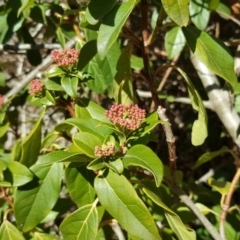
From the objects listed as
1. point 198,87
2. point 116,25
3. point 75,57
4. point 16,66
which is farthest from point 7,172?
point 16,66

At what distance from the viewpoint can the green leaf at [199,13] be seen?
182 cm

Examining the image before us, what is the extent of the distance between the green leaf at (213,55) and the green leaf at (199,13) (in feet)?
1.73

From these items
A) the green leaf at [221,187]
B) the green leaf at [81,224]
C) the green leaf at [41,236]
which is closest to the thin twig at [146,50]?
the green leaf at [81,224]

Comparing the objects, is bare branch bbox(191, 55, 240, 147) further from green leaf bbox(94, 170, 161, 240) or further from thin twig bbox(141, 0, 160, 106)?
green leaf bbox(94, 170, 161, 240)

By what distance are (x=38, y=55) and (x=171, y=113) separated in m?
0.80

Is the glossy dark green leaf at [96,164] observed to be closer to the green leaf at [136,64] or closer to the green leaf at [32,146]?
the green leaf at [32,146]

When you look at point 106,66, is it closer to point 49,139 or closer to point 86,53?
point 86,53

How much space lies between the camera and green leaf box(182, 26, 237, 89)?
1258 mm

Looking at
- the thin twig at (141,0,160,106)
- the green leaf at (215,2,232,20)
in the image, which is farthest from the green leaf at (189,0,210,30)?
the thin twig at (141,0,160,106)

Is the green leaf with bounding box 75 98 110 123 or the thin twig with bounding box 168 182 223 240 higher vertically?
the green leaf with bounding box 75 98 110 123

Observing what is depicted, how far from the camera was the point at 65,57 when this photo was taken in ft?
4.42

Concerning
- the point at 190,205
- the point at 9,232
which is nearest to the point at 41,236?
the point at 9,232

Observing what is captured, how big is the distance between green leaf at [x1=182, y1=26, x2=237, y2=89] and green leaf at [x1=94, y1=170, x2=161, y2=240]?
1.09 feet

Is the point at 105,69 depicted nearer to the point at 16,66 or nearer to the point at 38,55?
the point at 38,55
